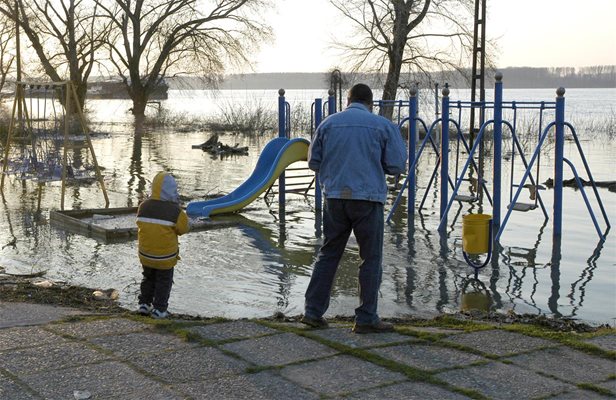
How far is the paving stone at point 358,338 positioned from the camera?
19.9 ft

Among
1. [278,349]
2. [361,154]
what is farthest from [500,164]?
[278,349]

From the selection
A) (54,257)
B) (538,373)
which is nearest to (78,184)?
(54,257)

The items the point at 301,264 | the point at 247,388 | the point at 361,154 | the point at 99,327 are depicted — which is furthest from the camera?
the point at 301,264

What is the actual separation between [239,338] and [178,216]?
1491mm

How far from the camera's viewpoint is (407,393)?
5.03m

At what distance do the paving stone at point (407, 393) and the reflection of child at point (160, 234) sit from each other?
8.71ft

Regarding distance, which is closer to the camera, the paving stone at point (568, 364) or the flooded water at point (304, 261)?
the paving stone at point (568, 364)

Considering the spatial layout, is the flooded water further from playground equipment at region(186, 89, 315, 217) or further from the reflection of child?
the reflection of child

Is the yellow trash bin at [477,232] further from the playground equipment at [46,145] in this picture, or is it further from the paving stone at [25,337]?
the playground equipment at [46,145]

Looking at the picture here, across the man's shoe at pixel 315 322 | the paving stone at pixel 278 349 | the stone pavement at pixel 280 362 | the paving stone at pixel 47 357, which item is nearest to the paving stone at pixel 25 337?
the stone pavement at pixel 280 362

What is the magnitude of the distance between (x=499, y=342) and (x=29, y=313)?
3761mm

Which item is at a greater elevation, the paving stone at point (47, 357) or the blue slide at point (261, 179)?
the blue slide at point (261, 179)

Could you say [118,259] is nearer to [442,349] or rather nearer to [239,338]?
[239,338]

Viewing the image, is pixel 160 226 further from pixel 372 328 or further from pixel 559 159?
pixel 559 159
